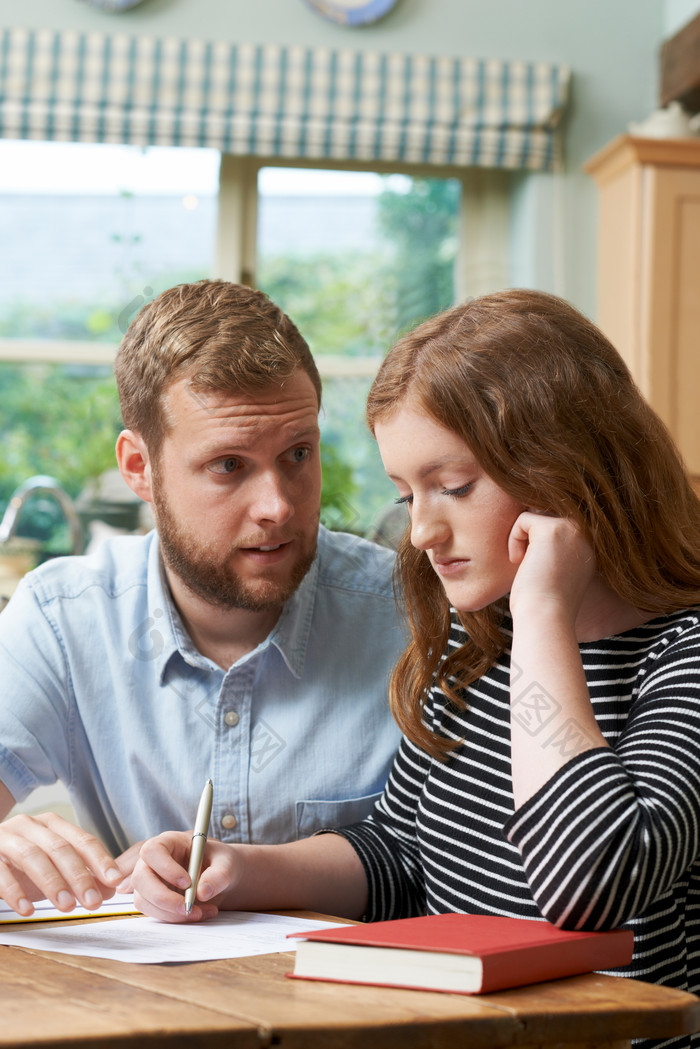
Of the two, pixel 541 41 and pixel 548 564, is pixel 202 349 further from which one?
pixel 541 41

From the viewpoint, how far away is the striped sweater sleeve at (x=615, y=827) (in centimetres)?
77

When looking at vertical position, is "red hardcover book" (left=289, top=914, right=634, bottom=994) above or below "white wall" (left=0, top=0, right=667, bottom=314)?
below

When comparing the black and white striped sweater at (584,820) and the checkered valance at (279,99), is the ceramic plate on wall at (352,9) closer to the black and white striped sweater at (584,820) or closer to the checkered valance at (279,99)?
the checkered valance at (279,99)

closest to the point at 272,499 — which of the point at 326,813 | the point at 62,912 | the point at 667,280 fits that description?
the point at 326,813

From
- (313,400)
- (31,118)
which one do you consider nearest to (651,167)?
(31,118)

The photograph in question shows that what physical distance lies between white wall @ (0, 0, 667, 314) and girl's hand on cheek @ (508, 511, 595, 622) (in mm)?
2459

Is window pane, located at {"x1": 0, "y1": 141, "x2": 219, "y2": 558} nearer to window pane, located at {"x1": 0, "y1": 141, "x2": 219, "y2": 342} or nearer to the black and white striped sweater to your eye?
window pane, located at {"x1": 0, "y1": 141, "x2": 219, "y2": 342}

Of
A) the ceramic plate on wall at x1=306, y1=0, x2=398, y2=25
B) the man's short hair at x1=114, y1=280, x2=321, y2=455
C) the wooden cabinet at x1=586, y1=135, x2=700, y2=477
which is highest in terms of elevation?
the ceramic plate on wall at x1=306, y1=0, x2=398, y2=25

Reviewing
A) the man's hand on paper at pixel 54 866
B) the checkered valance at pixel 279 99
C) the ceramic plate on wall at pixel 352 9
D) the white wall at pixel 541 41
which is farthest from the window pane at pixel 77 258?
the man's hand on paper at pixel 54 866

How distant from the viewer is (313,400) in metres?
1.28

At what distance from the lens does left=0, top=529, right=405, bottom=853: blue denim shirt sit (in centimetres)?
121

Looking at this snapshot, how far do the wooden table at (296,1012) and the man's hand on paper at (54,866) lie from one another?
0.15m

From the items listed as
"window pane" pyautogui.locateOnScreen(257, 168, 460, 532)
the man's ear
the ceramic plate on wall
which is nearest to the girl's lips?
the man's ear

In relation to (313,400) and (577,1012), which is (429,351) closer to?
(313,400)
